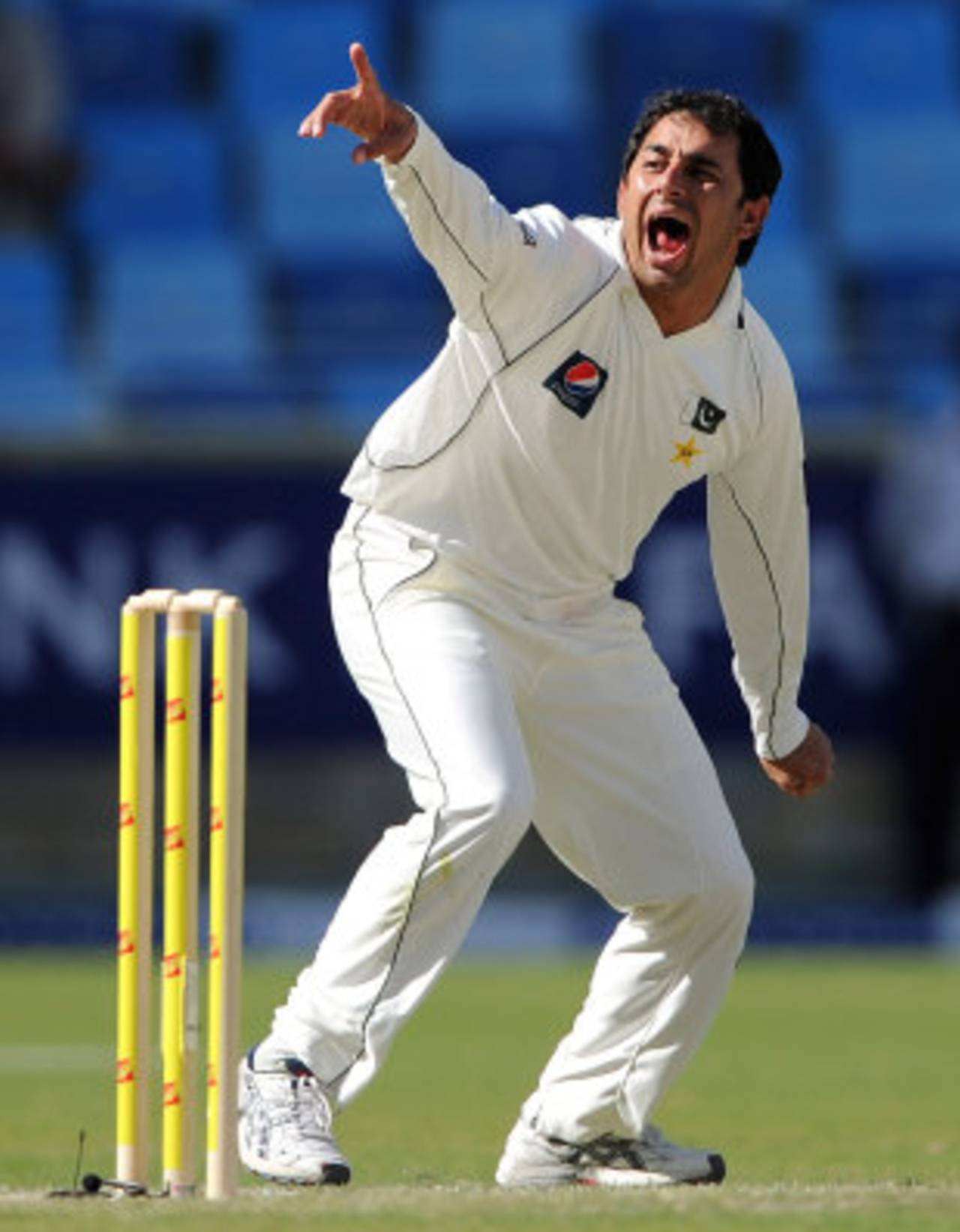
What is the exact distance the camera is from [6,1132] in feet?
21.3

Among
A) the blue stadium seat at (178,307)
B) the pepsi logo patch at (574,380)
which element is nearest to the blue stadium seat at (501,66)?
the blue stadium seat at (178,307)

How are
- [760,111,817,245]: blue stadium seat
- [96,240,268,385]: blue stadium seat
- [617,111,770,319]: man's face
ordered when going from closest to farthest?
[617,111,770,319]: man's face → [96,240,268,385]: blue stadium seat → [760,111,817,245]: blue stadium seat

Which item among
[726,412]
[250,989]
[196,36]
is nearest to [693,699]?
[250,989]

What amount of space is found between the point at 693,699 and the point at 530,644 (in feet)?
25.4

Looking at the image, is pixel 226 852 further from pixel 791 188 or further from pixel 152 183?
pixel 152 183

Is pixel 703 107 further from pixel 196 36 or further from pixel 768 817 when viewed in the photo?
pixel 196 36

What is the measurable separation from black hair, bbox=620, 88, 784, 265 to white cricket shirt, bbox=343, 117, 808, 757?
5.2 inches

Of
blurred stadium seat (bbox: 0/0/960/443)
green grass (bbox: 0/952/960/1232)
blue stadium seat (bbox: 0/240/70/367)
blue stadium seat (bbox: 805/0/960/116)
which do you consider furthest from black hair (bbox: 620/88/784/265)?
blue stadium seat (bbox: 805/0/960/116)

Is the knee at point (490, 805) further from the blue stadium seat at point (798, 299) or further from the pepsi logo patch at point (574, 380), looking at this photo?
the blue stadium seat at point (798, 299)

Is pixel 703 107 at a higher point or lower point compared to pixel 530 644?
higher

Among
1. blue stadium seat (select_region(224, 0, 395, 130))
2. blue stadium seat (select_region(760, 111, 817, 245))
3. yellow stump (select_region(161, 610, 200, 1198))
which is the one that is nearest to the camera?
yellow stump (select_region(161, 610, 200, 1198))

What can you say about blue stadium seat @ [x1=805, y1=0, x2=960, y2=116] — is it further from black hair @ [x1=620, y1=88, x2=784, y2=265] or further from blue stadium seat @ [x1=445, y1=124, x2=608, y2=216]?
black hair @ [x1=620, y1=88, x2=784, y2=265]

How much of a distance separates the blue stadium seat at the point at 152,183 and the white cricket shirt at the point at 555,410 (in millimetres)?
11530

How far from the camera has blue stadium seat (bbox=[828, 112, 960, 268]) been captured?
1634 cm
